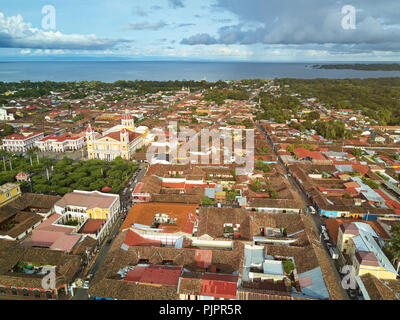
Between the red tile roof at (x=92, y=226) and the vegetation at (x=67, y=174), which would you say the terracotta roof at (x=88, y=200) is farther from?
the vegetation at (x=67, y=174)

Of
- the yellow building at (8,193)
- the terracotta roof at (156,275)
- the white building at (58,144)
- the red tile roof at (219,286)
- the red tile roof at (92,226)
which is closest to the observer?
the red tile roof at (219,286)

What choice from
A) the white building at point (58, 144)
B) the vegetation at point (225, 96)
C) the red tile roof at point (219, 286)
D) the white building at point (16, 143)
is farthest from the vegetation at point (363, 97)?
the white building at point (16, 143)

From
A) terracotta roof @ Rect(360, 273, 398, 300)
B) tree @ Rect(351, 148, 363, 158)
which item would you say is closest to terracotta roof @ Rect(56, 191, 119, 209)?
terracotta roof @ Rect(360, 273, 398, 300)

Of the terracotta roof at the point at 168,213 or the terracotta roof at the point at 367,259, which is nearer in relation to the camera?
the terracotta roof at the point at 367,259

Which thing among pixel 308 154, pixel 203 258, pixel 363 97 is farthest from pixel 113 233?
pixel 363 97

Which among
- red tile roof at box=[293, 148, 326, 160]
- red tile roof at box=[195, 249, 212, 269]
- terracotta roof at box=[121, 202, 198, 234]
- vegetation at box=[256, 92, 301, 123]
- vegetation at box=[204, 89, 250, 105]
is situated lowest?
red tile roof at box=[195, 249, 212, 269]

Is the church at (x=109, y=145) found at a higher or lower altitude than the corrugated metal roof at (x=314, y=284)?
higher

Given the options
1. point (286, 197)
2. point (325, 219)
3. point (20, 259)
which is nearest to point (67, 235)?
point (20, 259)

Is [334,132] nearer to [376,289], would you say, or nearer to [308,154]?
[308,154]

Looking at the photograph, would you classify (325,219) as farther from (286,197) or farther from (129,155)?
(129,155)

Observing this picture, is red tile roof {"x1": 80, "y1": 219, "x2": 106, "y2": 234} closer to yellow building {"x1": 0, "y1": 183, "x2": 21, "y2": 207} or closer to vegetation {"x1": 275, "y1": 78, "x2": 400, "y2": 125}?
yellow building {"x1": 0, "y1": 183, "x2": 21, "y2": 207}
